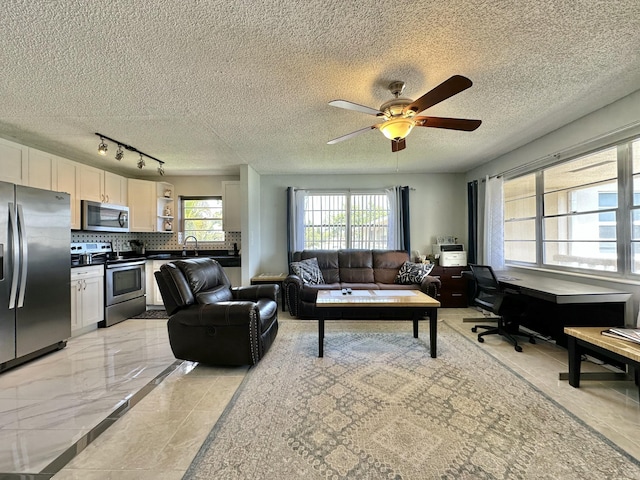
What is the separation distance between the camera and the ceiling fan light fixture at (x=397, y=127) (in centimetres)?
218

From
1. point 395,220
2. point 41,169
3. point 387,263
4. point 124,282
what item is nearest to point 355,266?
point 387,263

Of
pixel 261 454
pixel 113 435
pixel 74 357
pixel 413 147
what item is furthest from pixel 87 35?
pixel 413 147

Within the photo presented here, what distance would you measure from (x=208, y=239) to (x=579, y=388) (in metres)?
5.48

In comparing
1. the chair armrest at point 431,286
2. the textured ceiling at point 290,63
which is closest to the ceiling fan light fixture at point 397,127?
the textured ceiling at point 290,63

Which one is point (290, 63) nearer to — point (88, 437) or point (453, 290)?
point (88, 437)

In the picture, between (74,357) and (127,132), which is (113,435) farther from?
(127,132)

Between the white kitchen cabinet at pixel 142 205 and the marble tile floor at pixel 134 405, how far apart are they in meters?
2.32

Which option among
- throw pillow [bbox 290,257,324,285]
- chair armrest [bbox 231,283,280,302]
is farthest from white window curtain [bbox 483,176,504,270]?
chair armrest [bbox 231,283,280,302]

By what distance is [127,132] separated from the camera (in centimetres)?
318

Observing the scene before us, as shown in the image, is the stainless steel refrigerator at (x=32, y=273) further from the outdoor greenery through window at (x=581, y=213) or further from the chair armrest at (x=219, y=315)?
the outdoor greenery through window at (x=581, y=213)

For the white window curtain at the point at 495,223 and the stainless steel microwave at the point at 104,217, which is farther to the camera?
the white window curtain at the point at 495,223

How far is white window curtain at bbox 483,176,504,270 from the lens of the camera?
413cm

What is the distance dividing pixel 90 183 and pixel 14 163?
37.9 inches

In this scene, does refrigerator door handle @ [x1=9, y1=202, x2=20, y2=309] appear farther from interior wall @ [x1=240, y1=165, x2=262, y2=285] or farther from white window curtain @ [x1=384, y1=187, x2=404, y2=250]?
white window curtain @ [x1=384, y1=187, x2=404, y2=250]
